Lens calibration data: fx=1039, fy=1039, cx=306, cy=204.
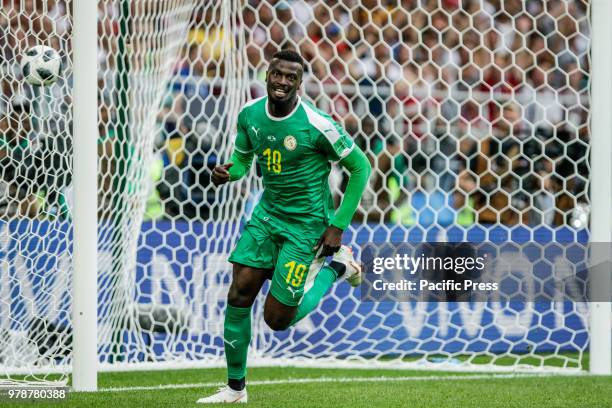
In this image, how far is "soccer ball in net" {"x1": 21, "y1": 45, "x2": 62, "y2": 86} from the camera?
5.78m

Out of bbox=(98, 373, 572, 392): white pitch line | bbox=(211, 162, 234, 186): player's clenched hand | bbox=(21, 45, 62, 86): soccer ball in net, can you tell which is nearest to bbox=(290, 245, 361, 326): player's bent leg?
bbox=(211, 162, 234, 186): player's clenched hand

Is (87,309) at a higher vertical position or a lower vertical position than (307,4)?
lower

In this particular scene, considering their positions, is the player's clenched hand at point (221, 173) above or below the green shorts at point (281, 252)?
above

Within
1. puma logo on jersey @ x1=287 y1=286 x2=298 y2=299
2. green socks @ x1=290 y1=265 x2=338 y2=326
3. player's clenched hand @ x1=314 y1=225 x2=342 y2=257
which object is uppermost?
player's clenched hand @ x1=314 y1=225 x2=342 y2=257

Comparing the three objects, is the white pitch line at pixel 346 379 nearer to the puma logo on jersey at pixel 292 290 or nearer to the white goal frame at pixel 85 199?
the white goal frame at pixel 85 199

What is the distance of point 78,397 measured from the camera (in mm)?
5348

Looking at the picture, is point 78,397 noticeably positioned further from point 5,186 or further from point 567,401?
point 567,401

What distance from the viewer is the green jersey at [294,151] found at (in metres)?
5.17

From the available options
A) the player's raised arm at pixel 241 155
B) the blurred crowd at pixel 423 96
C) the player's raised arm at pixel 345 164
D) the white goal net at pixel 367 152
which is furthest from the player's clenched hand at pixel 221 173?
the blurred crowd at pixel 423 96

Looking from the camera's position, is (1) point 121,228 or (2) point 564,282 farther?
(2) point 564,282

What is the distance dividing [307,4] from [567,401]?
3.62 metres

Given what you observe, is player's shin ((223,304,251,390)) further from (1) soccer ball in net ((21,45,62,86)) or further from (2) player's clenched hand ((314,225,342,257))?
(1) soccer ball in net ((21,45,62,86))

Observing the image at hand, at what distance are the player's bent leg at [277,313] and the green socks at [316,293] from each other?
65mm

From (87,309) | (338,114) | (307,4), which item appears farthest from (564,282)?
(87,309)
